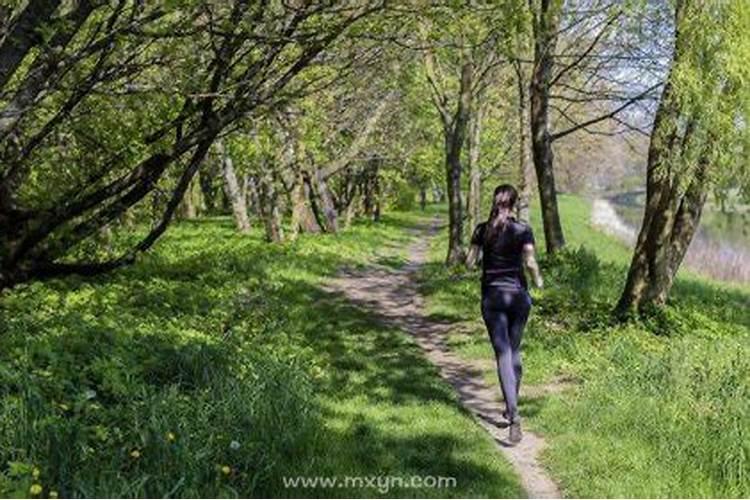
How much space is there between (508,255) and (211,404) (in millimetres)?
3069

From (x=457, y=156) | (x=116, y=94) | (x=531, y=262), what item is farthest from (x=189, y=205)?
(x=531, y=262)

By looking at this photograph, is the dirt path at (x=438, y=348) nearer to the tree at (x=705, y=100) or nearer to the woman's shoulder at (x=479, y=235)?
the woman's shoulder at (x=479, y=235)

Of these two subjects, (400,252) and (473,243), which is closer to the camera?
(473,243)

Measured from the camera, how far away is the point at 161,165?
424 inches

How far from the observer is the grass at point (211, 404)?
5.91 metres

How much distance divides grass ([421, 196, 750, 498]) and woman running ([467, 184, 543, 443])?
29.7 inches

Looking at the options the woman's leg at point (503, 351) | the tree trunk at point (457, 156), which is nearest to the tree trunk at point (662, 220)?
the woman's leg at point (503, 351)

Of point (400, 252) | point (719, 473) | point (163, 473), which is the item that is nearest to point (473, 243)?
point (719, 473)

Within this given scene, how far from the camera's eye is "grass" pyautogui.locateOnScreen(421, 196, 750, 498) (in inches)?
263

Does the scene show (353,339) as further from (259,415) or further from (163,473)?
(163,473)

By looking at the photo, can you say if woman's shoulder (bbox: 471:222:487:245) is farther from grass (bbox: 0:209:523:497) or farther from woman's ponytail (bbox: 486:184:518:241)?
grass (bbox: 0:209:523:497)

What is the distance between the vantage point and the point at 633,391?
28.8 feet

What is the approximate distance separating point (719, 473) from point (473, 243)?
308 centimetres

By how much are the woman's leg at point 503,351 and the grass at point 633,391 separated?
505mm
